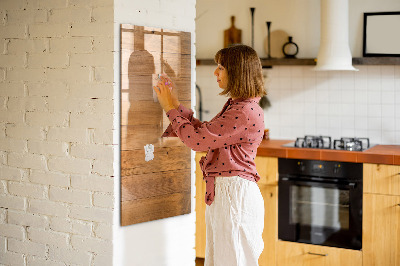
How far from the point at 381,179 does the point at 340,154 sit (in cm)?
31

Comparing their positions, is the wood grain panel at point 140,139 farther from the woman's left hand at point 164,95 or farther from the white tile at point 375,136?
the white tile at point 375,136

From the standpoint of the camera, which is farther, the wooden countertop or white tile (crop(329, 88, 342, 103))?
white tile (crop(329, 88, 342, 103))

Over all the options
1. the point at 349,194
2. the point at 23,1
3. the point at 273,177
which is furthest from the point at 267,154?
the point at 23,1

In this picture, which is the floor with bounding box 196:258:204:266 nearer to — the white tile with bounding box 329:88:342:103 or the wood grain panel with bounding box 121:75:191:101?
the white tile with bounding box 329:88:342:103

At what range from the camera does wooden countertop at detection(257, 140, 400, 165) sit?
12.1 ft

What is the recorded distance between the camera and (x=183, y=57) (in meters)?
2.94

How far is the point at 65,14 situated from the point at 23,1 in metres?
0.31

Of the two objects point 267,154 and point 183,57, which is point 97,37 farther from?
point 267,154

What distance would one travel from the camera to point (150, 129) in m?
2.82

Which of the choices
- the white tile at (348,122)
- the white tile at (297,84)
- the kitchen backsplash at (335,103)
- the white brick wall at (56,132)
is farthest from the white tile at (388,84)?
the white brick wall at (56,132)

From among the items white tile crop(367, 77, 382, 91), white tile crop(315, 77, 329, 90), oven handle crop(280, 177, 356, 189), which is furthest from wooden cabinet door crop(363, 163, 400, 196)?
white tile crop(315, 77, 329, 90)

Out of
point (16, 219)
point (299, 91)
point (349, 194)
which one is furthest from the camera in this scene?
point (299, 91)

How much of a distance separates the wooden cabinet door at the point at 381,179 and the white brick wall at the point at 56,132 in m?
1.86

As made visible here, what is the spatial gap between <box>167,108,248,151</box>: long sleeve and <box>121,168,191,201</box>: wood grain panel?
0.36m
